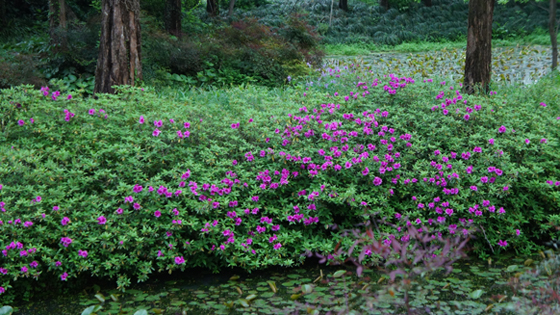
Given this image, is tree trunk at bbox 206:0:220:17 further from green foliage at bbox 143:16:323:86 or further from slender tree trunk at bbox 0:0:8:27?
green foliage at bbox 143:16:323:86

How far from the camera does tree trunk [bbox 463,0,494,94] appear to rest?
5910 mm

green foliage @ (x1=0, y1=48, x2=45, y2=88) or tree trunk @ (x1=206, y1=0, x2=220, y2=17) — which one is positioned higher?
tree trunk @ (x1=206, y1=0, x2=220, y2=17)

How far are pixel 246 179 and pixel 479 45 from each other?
3915 mm

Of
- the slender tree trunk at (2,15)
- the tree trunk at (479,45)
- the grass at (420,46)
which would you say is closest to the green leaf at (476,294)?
the tree trunk at (479,45)

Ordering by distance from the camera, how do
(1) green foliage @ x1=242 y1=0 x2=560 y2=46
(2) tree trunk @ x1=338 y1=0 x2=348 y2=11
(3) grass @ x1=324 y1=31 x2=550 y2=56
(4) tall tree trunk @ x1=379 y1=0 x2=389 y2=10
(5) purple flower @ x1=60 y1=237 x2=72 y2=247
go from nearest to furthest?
(5) purple flower @ x1=60 y1=237 x2=72 y2=247 < (3) grass @ x1=324 y1=31 x2=550 y2=56 < (1) green foliage @ x1=242 y1=0 x2=560 y2=46 < (4) tall tree trunk @ x1=379 y1=0 x2=389 y2=10 < (2) tree trunk @ x1=338 y1=0 x2=348 y2=11

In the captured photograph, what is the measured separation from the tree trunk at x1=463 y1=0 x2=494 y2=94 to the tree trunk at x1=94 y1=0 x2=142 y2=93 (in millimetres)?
4121

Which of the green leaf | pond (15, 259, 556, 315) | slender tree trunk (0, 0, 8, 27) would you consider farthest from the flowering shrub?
slender tree trunk (0, 0, 8, 27)

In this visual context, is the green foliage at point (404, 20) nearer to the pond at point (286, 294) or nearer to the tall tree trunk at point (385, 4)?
the tall tree trunk at point (385, 4)

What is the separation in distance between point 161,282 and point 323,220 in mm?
1290

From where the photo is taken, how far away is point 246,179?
12.0 ft

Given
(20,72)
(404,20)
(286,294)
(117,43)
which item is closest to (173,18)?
(20,72)

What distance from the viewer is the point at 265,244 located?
350cm

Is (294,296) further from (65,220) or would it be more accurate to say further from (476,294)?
(65,220)

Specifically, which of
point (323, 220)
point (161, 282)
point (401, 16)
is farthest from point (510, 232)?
point (401, 16)
